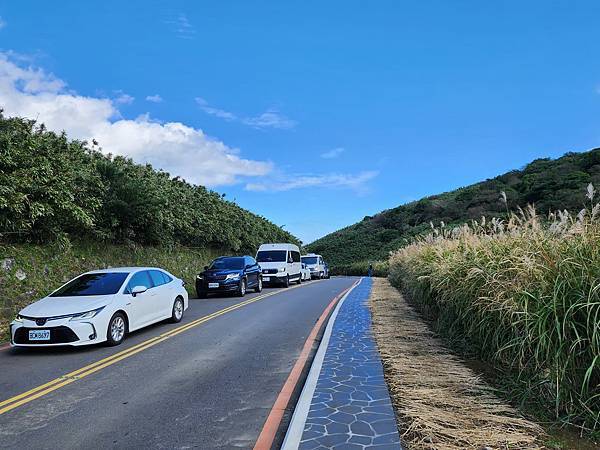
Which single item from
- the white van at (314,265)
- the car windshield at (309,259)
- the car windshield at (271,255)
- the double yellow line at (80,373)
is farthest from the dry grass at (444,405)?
the car windshield at (309,259)

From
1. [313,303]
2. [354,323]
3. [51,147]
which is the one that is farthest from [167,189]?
[354,323]

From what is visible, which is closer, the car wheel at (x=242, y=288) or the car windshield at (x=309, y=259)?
the car wheel at (x=242, y=288)

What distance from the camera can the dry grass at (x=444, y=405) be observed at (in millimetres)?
4172

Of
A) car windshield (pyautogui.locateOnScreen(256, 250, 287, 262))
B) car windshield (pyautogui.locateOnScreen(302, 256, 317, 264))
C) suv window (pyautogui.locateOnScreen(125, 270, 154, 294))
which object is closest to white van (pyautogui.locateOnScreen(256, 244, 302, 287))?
car windshield (pyautogui.locateOnScreen(256, 250, 287, 262))

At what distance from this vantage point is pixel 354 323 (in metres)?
11.0

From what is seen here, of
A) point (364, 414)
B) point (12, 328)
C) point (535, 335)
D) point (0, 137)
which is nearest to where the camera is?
point (535, 335)

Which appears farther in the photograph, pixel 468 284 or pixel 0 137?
pixel 0 137

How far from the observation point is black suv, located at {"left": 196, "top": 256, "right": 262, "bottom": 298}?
60.4ft

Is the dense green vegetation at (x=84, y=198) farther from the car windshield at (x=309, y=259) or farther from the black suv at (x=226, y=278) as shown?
the car windshield at (x=309, y=259)

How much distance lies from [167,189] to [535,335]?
18484 mm

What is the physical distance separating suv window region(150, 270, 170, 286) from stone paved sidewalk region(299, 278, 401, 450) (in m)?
4.63

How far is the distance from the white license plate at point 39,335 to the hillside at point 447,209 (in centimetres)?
2815

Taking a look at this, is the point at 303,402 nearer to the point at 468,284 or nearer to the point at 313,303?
the point at 468,284

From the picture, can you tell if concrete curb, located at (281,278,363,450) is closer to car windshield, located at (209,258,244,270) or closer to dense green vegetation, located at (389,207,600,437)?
dense green vegetation, located at (389,207,600,437)
